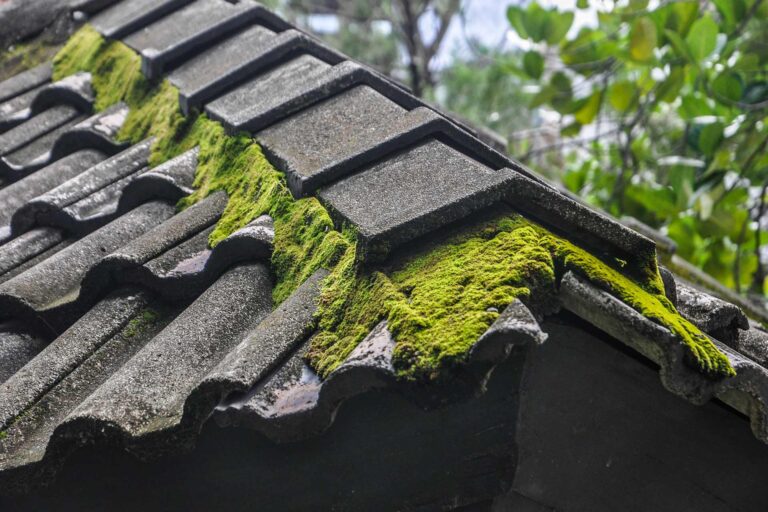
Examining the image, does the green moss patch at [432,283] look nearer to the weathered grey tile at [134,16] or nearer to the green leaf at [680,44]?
the weathered grey tile at [134,16]

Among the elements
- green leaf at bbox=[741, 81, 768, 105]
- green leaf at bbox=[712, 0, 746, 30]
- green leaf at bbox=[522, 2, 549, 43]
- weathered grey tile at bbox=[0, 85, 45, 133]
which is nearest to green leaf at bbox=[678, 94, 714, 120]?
green leaf at bbox=[741, 81, 768, 105]

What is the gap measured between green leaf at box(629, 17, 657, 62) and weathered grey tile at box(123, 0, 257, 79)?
1872mm

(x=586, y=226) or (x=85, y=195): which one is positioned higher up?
(x=586, y=226)

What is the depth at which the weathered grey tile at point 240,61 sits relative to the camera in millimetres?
2951

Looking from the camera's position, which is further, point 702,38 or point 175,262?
point 702,38

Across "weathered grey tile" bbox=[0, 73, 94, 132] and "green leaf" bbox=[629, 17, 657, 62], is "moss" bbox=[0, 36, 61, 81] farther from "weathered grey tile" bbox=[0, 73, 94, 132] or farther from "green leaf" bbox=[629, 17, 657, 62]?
"green leaf" bbox=[629, 17, 657, 62]

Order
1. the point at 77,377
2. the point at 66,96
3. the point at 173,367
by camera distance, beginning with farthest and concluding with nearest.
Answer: the point at 66,96
the point at 77,377
the point at 173,367

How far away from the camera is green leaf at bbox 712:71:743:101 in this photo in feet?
15.3

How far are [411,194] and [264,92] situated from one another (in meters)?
1.03

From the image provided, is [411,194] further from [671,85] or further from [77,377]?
[671,85]

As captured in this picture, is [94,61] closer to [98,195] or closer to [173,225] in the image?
[98,195]

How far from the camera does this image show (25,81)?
3.89m

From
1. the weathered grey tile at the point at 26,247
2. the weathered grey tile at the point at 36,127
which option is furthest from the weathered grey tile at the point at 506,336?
the weathered grey tile at the point at 36,127

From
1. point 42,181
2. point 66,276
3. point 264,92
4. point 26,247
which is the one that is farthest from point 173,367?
point 42,181
